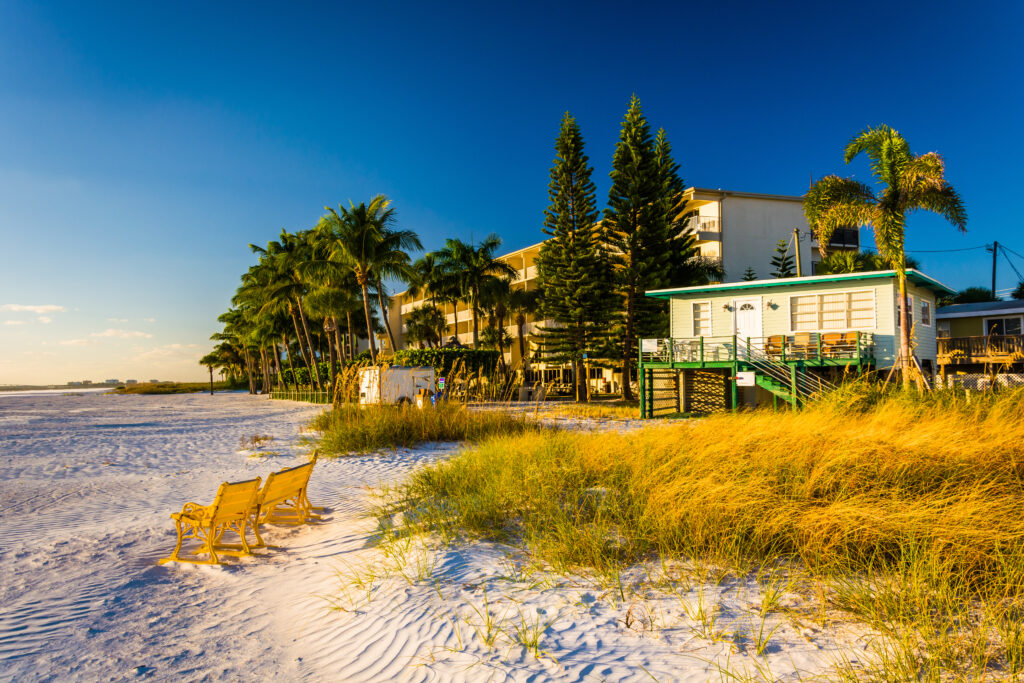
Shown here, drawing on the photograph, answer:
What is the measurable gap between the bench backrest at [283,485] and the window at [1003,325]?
28.1 metres

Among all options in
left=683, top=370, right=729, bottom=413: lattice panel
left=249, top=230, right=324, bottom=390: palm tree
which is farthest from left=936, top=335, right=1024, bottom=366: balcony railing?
left=249, top=230, right=324, bottom=390: palm tree

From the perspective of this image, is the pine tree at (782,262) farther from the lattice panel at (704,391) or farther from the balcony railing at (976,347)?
the lattice panel at (704,391)

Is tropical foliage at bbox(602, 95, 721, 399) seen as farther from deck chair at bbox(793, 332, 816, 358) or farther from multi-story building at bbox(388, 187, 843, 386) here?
deck chair at bbox(793, 332, 816, 358)

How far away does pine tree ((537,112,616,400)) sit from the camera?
2639 cm

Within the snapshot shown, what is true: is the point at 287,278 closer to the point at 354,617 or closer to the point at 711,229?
the point at 711,229

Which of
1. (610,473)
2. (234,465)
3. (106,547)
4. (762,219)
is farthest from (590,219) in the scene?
(106,547)

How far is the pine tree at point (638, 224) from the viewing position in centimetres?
2539

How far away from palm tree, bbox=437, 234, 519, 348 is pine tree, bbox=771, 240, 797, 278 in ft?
53.2

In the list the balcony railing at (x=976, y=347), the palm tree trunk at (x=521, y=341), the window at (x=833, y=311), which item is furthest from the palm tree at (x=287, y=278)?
the balcony railing at (x=976, y=347)

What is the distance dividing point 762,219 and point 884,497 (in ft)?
105

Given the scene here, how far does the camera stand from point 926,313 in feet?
65.2

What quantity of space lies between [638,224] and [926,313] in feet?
37.7

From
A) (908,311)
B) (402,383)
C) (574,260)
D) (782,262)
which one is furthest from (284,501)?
(782,262)

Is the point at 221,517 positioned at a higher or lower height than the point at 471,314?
lower
